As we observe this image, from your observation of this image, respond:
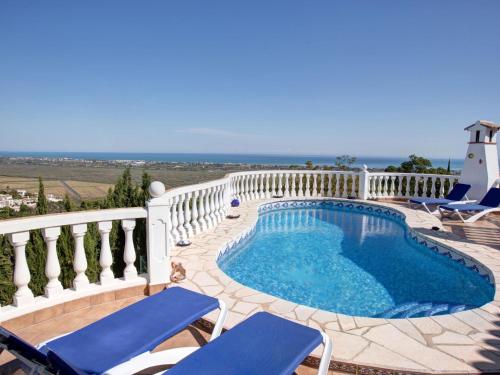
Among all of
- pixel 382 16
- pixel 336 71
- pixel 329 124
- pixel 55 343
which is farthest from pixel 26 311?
pixel 329 124

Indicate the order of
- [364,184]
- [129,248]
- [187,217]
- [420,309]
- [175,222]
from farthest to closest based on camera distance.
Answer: [364,184], [187,217], [175,222], [420,309], [129,248]

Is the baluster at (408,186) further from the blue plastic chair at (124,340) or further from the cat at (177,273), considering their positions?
the blue plastic chair at (124,340)

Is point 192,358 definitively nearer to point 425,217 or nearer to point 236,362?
point 236,362

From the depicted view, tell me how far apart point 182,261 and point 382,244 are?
538 cm

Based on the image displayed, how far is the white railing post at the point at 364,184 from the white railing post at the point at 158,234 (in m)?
9.89

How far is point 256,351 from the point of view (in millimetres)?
1847

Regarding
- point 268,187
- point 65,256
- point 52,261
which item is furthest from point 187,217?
point 268,187

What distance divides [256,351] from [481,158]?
423 inches

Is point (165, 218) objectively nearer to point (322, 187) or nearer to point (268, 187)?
point (268, 187)

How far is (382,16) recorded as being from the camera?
10672mm

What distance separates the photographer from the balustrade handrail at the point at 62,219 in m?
2.76

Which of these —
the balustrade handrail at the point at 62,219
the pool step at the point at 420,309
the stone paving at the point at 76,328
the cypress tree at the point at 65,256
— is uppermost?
the balustrade handrail at the point at 62,219

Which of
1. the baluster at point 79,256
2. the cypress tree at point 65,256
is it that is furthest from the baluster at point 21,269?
the cypress tree at point 65,256

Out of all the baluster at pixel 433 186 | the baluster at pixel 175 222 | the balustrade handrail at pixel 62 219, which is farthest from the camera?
the baluster at pixel 433 186
